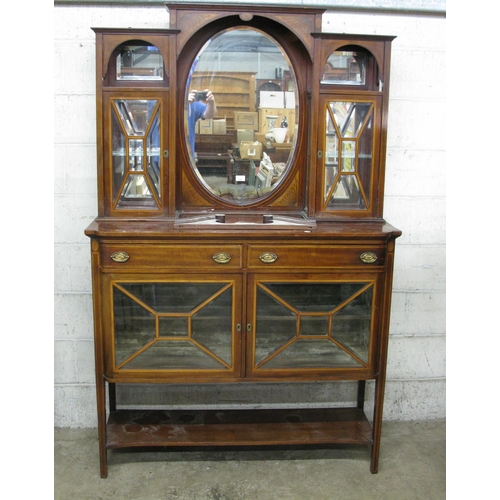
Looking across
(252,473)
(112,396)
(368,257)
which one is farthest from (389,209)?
(112,396)

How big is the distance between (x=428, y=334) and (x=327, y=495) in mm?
1070

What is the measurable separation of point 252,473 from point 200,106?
1.73 m

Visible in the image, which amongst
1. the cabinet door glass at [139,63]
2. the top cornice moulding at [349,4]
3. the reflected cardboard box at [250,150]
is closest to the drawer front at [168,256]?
the reflected cardboard box at [250,150]

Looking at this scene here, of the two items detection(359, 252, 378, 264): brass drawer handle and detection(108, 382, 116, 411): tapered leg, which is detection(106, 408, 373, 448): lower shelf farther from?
detection(359, 252, 378, 264): brass drawer handle

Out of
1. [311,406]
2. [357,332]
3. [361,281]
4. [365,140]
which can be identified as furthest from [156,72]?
[311,406]

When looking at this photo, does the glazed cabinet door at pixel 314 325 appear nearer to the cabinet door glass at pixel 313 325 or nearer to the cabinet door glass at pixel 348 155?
the cabinet door glass at pixel 313 325

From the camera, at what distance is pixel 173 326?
109 inches

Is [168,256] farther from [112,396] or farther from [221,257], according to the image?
[112,396]

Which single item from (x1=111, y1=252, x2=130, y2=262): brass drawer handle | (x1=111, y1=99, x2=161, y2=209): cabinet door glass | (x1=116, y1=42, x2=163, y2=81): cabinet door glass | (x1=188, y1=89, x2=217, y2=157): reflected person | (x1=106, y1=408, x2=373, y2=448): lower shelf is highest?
(x1=116, y1=42, x2=163, y2=81): cabinet door glass

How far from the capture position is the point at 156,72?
9.27ft

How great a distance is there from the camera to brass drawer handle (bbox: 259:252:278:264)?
2.68m

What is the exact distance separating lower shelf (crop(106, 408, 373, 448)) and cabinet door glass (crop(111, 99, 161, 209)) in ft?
3.45

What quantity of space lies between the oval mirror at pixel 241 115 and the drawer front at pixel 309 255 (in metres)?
0.40

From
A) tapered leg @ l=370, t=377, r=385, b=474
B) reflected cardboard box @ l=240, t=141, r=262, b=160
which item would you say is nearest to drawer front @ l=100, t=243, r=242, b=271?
reflected cardboard box @ l=240, t=141, r=262, b=160
